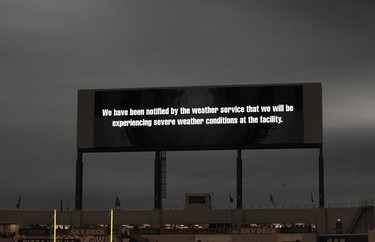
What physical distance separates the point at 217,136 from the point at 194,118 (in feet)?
10.4

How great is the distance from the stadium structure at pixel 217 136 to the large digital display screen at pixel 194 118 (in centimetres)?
11

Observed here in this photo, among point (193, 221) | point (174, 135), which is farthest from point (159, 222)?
point (174, 135)

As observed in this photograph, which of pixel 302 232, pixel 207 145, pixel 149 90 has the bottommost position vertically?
pixel 302 232

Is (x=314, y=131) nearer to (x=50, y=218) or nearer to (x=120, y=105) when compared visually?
(x=120, y=105)

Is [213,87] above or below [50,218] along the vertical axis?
above

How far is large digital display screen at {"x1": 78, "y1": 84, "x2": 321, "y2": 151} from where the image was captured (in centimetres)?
9381

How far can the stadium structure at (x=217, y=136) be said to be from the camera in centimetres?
9362

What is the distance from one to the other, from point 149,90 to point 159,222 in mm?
15119

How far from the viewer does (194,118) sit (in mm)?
95500

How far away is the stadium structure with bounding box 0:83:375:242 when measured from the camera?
93625 millimetres

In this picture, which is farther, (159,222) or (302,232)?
(159,222)

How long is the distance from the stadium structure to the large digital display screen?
0.11 meters

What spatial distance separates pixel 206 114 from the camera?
313 feet

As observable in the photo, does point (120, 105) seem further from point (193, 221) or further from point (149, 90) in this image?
point (193, 221)
